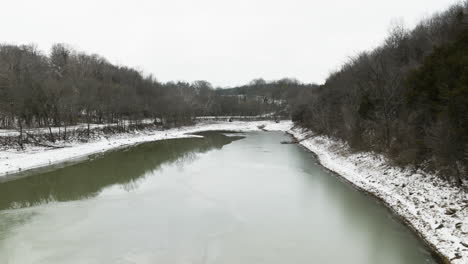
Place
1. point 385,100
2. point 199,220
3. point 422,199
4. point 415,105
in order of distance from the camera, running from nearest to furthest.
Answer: point 199,220 < point 422,199 < point 415,105 < point 385,100

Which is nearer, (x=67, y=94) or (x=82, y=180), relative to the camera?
(x=82, y=180)

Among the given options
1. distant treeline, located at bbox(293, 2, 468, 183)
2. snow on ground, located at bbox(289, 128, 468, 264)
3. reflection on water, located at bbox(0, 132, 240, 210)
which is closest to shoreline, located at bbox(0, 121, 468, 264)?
snow on ground, located at bbox(289, 128, 468, 264)

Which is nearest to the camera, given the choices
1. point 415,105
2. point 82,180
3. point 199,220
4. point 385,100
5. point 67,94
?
point 199,220

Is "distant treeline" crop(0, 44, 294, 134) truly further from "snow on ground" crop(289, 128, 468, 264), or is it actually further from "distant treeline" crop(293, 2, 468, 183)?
"distant treeline" crop(293, 2, 468, 183)

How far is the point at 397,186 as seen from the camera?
15125mm

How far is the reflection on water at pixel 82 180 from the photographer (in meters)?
16.4

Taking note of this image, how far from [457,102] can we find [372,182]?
6905mm

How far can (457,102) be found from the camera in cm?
1193

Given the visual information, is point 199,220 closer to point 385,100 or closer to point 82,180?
point 82,180

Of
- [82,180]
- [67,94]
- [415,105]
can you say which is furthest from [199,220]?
[67,94]

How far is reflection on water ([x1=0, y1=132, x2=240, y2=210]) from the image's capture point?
16.4 metres

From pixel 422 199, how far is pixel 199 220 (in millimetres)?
9716

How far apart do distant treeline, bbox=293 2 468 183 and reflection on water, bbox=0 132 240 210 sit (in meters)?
16.7

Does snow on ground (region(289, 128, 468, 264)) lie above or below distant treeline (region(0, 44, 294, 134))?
below
